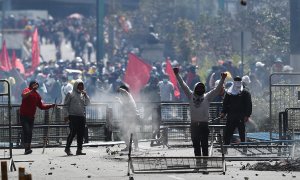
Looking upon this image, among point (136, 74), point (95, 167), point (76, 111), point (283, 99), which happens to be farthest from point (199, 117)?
point (136, 74)

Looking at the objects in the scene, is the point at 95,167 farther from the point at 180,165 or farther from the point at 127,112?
the point at 127,112

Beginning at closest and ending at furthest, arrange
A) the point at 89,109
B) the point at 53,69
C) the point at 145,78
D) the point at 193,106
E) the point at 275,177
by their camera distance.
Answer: the point at 275,177 → the point at 193,106 → the point at 89,109 → the point at 145,78 → the point at 53,69

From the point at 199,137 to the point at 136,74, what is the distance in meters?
16.8

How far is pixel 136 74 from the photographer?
124 feet

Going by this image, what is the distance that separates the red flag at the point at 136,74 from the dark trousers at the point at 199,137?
53.8 feet

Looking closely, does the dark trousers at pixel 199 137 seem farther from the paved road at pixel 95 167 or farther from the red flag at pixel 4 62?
the red flag at pixel 4 62

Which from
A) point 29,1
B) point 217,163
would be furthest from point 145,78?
point 29,1

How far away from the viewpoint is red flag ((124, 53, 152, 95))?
1483 inches

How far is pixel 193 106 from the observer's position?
69.7ft

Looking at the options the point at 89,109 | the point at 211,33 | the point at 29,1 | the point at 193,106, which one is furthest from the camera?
the point at 29,1

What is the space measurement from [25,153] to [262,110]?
23.4 feet

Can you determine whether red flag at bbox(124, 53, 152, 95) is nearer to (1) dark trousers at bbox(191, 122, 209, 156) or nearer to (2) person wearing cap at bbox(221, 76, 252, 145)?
(2) person wearing cap at bbox(221, 76, 252, 145)

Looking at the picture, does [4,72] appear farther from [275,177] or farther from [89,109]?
[275,177]

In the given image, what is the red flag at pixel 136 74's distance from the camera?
1483 inches
